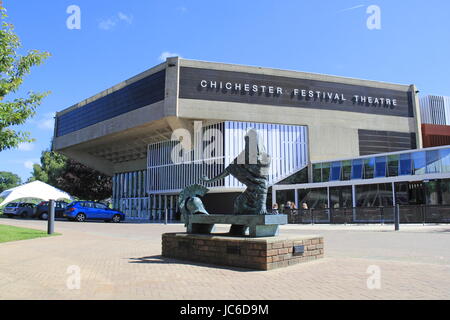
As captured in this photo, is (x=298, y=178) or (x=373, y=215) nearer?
(x=373, y=215)

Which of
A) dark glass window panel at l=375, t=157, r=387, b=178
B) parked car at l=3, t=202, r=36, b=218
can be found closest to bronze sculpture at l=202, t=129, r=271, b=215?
dark glass window panel at l=375, t=157, r=387, b=178

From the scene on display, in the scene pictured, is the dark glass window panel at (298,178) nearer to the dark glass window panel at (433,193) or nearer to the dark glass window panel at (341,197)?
the dark glass window panel at (341,197)

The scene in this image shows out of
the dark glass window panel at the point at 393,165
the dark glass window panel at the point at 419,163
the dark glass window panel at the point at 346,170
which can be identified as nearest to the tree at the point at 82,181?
the dark glass window panel at the point at 346,170

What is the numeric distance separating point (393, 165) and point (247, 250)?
22.2 m

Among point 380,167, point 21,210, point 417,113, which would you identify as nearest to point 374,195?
point 380,167

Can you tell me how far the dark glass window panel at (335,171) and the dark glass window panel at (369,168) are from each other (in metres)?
2.31

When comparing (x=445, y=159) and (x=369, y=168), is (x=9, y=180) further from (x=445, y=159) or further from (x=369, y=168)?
(x=445, y=159)

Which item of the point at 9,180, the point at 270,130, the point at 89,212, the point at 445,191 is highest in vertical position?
the point at 9,180

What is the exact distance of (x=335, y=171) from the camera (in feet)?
99.2

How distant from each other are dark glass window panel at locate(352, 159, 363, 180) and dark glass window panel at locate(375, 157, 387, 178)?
1160 millimetres
